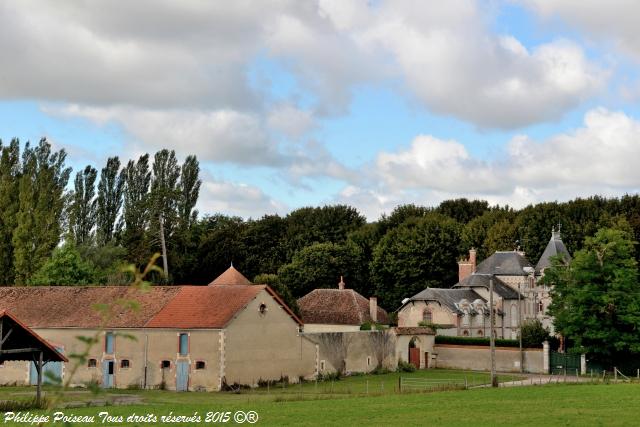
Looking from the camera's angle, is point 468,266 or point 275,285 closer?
point 275,285

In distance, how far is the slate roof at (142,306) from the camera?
4559cm

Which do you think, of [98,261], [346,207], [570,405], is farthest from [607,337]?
[346,207]

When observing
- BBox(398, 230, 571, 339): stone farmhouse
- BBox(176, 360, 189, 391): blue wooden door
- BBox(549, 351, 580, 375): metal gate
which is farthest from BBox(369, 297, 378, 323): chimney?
BBox(176, 360, 189, 391): blue wooden door

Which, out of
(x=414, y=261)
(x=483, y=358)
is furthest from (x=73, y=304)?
Result: (x=414, y=261)

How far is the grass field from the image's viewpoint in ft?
Result: 84.7

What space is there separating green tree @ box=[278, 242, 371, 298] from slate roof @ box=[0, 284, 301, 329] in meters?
33.6

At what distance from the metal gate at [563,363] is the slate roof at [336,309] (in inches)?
651

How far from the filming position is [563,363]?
54.6m

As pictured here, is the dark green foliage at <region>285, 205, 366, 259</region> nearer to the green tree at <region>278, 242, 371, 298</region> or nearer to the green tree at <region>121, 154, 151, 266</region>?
the green tree at <region>278, 242, 371, 298</region>

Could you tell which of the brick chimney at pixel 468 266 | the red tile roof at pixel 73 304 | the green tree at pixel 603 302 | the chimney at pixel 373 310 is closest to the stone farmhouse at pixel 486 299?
the brick chimney at pixel 468 266

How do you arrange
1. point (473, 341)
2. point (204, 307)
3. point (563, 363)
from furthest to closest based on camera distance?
point (473, 341) < point (563, 363) < point (204, 307)

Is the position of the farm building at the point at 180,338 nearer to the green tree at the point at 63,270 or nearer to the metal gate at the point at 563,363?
the green tree at the point at 63,270

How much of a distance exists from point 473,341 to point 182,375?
23035 millimetres

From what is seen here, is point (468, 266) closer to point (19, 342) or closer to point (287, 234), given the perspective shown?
point (287, 234)
